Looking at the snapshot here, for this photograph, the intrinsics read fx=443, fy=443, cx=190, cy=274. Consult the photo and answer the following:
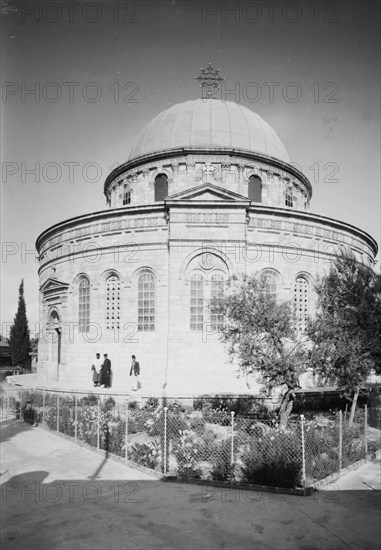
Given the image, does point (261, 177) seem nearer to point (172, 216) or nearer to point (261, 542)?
point (172, 216)

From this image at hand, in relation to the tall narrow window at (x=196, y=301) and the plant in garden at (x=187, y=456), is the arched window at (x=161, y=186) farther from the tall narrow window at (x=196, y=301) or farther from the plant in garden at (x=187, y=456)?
the plant in garden at (x=187, y=456)

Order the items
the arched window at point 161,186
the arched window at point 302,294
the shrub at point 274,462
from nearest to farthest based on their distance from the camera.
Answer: the shrub at point 274,462
the arched window at point 302,294
the arched window at point 161,186

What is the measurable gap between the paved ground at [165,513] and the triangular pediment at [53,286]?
50.4 feet

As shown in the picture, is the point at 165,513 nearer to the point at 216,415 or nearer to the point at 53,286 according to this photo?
the point at 216,415

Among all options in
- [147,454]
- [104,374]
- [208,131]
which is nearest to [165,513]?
[147,454]

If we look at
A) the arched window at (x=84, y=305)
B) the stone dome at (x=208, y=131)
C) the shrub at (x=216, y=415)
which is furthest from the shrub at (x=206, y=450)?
the stone dome at (x=208, y=131)

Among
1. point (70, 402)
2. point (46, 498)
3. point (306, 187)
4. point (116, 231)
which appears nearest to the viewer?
point (46, 498)

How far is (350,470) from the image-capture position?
10320mm

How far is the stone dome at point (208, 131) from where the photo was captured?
91.9 ft

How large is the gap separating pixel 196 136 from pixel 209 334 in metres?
13.7

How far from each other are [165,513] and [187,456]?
2.52 m

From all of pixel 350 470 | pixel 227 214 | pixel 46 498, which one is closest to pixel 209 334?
pixel 227 214

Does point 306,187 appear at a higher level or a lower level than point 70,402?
higher

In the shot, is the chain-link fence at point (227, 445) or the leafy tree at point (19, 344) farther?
the leafy tree at point (19, 344)
